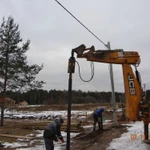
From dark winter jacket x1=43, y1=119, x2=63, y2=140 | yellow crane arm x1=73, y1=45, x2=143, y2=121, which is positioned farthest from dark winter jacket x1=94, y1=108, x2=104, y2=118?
dark winter jacket x1=43, y1=119, x2=63, y2=140

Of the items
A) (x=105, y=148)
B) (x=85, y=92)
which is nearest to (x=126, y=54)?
(x=105, y=148)

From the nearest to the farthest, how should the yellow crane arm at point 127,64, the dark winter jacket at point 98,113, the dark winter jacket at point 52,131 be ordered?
the dark winter jacket at point 52,131 < the yellow crane arm at point 127,64 < the dark winter jacket at point 98,113

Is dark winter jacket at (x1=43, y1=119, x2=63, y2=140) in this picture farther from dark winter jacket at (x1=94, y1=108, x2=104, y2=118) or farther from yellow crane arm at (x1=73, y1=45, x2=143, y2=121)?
dark winter jacket at (x1=94, y1=108, x2=104, y2=118)

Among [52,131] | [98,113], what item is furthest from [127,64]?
[98,113]

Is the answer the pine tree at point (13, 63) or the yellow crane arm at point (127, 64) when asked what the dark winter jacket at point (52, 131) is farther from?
the pine tree at point (13, 63)

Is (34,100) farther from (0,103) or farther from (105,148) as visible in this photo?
(105,148)

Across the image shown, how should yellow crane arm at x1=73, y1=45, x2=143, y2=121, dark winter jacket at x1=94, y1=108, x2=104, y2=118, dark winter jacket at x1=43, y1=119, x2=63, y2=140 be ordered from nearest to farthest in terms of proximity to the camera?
dark winter jacket at x1=43, y1=119, x2=63, y2=140 < yellow crane arm at x1=73, y1=45, x2=143, y2=121 < dark winter jacket at x1=94, y1=108, x2=104, y2=118

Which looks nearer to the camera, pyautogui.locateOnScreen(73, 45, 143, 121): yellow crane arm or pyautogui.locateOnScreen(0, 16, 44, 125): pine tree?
pyautogui.locateOnScreen(73, 45, 143, 121): yellow crane arm

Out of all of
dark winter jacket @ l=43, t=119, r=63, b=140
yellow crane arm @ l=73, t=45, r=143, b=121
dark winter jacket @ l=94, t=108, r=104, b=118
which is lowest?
dark winter jacket @ l=43, t=119, r=63, b=140

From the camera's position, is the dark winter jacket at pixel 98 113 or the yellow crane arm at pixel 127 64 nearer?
the yellow crane arm at pixel 127 64

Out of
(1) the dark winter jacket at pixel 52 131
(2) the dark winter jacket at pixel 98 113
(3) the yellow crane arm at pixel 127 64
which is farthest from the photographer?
(2) the dark winter jacket at pixel 98 113

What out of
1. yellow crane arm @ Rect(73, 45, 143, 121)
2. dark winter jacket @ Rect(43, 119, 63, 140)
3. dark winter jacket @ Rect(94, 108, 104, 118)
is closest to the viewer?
dark winter jacket @ Rect(43, 119, 63, 140)

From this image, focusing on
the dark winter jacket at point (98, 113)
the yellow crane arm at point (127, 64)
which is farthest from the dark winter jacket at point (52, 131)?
the dark winter jacket at point (98, 113)

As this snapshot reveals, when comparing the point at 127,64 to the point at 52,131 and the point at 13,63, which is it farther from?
the point at 13,63
